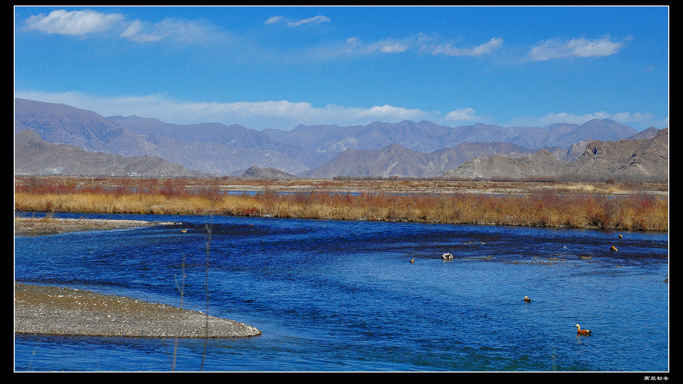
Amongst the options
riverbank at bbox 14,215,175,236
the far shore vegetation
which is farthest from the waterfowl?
riverbank at bbox 14,215,175,236


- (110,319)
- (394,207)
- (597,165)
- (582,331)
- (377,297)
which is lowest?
(582,331)

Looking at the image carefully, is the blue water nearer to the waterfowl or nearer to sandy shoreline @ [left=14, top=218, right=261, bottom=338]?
the waterfowl

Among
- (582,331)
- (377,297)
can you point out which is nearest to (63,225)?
(377,297)

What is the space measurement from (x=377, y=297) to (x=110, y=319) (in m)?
7.23

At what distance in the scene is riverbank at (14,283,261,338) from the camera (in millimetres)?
12891

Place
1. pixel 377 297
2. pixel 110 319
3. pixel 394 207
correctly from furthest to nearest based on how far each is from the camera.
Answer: pixel 394 207 < pixel 377 297 < pixel 110 319

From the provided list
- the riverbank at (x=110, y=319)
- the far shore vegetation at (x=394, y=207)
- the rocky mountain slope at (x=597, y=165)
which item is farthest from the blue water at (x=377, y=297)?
the rocky mountain slope at (x=597, y=165)

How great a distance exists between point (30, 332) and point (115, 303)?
8.88 ft

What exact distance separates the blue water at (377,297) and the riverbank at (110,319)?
0.44 metres

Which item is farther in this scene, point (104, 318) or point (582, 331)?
point (582, 331)

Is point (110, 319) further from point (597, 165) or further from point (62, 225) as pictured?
point (597, 165)

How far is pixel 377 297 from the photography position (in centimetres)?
1762

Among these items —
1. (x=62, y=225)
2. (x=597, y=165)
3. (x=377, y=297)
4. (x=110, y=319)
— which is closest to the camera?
(x=110, y=319)

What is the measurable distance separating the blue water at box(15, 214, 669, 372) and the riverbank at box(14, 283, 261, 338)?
44 cm
